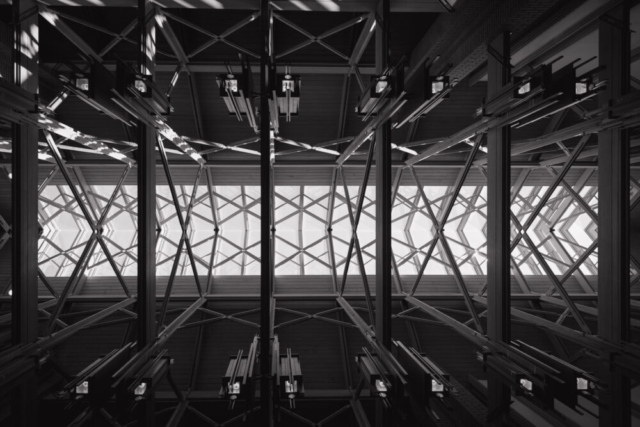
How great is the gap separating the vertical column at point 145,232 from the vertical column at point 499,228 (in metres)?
9.64

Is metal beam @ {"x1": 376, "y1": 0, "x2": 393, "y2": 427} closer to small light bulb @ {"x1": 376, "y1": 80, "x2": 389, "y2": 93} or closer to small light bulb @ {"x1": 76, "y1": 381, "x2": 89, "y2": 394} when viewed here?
small light bulb @ {"x1": 376, "y1": 80, "x2": 389, "y2": 93}

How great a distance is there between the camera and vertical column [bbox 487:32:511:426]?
1016cm

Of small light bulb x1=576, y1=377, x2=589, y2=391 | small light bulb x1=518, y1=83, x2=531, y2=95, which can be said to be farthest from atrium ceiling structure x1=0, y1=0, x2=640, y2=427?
small light bulb x1=518, y1=83, x2=531, y2=95

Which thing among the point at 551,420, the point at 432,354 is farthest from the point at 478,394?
the point at 551,420

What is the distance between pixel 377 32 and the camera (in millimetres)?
12188

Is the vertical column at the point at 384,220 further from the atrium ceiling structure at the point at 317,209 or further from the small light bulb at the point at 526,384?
the small light bulb at the point at 526,384

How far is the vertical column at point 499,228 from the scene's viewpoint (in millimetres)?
10164

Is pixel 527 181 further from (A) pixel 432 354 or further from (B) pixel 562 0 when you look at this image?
(B) pixel 562 0

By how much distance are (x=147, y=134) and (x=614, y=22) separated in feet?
41.4

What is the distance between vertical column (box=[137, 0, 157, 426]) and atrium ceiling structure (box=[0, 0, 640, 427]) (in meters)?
0.06

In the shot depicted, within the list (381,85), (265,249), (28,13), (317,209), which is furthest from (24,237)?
(317,209)

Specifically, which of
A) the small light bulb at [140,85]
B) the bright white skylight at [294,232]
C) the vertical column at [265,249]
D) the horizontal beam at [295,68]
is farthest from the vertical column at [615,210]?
the bright white skylight at [294,232]

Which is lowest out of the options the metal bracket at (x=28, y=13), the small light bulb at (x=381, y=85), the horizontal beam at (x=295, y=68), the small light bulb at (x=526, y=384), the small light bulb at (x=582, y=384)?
the small light bulb at (x=526, y=384)

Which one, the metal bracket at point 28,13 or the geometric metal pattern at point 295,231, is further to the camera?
the geometric metal pattern at point 295,231
